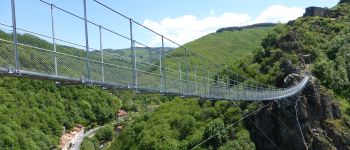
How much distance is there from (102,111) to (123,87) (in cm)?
8247

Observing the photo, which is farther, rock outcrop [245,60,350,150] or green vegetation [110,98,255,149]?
green vegetation [110,98,255,149]

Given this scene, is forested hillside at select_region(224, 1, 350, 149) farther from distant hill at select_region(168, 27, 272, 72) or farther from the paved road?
distant hill at select_region(168, 27, 272, 72)

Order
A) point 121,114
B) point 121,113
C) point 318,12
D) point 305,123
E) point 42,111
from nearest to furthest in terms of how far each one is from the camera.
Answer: point 305,123
point 318,12
point 42,111
point 121,114
point 121,113

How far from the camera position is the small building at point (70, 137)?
75706 millimetres

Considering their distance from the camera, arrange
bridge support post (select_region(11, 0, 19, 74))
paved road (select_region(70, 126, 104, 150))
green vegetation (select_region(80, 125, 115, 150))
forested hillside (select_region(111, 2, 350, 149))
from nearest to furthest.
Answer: bridge support post (select_region(11, 0, 19, 74))
forested hillside (select_region(111, 2, 350, 149))
paved road (select_region(70, 126, 104, 150))
green vegetation (select_region(80, 125, 115, 150))

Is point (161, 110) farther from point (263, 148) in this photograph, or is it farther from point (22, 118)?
point (263, 148)

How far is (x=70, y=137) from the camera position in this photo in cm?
8262

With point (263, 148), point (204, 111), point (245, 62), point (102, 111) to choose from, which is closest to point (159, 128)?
point (204, 111)

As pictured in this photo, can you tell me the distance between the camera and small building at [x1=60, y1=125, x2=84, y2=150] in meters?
75.7

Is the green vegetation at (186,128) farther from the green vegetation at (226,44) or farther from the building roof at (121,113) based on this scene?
the green vegetation at (226,44)

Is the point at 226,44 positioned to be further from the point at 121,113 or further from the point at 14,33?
the point at 14,33

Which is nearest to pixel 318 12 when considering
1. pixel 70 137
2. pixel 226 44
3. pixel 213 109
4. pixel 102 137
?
pixel 213 109

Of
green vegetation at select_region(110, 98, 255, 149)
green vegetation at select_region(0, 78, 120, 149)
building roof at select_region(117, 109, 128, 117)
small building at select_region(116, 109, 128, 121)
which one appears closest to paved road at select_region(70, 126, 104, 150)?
green vegetation at select_region(0, 78, 120, 149)

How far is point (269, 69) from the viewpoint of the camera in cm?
5091
